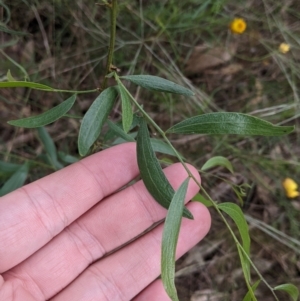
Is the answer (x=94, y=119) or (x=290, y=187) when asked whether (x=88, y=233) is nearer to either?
(x=94, y=119)

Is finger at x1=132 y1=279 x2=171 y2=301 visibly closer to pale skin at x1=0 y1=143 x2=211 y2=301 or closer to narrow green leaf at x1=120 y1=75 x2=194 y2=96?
pale skin at x1=0 y1=143 x2=211 y2=301

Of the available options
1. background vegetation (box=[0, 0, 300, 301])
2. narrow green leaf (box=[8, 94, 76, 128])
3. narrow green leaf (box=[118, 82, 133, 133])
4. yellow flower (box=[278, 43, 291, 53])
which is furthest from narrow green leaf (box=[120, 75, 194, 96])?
yellow flower (box=[278, 43, 291, 53])

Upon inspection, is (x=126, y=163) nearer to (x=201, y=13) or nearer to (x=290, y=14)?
(x=201, y=13)

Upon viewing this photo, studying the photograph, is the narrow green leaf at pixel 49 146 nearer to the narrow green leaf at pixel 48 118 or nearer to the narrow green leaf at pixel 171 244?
the narrow green leaf at pixel 48 118

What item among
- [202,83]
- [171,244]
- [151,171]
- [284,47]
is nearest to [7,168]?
[151,171]

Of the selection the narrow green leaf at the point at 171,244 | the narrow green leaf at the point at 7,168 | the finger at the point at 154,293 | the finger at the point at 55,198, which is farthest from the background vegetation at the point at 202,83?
the narrow green leaf at the point at 171,244
